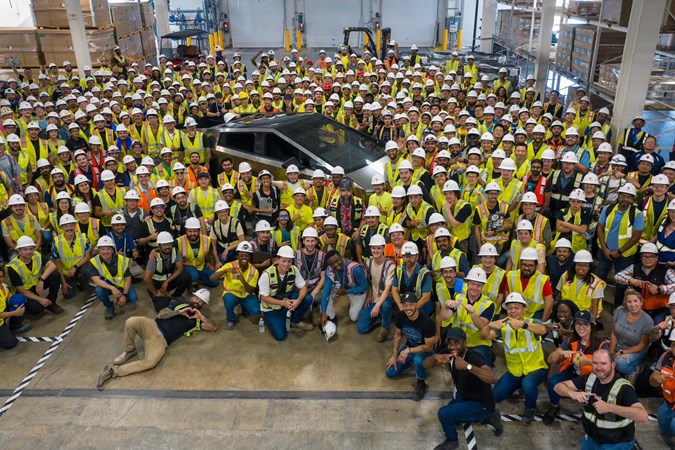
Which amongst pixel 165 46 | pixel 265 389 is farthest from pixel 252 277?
pixel 165 46

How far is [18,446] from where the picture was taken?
4.55 m

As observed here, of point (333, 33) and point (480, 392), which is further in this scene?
point (333, 33)

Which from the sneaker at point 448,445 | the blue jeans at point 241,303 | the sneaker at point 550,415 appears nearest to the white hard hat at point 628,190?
the sneaker at point 550,415

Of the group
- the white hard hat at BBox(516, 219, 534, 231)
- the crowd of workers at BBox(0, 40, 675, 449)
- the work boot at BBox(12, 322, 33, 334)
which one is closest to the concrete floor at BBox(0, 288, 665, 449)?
the crowd of workers at BBox(0, 40, 675, 449)

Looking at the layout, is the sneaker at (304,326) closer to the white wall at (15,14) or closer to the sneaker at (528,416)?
the sneaker at (528,416)

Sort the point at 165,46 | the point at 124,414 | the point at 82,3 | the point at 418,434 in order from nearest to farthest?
the point at 418,434 < the point at 124,414 < the point at 82,3 < the point at 165,46

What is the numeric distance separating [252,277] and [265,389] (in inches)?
56.4

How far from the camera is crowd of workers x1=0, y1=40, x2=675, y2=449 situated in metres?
4.65

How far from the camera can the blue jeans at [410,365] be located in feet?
16.3

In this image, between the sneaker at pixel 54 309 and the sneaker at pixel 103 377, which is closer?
the sneaker at pixel 103 377

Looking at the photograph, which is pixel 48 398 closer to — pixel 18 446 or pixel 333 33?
pixel 18 446

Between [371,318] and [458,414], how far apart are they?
6.03 ft

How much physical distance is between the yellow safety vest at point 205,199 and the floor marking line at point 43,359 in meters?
1.85

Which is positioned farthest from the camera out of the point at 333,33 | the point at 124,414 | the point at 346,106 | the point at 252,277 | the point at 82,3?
the point at 333,33
